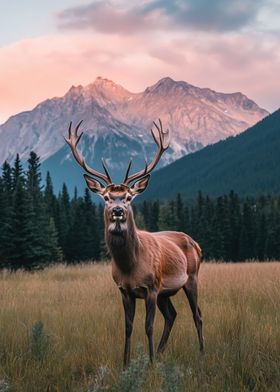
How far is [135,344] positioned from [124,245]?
4.35ft

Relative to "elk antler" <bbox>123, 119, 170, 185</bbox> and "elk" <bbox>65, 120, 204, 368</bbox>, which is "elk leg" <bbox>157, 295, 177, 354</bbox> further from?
"elk antler" <bbox>123, 119, 170, 185</bbox>

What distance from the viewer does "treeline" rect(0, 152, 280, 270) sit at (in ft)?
83.0

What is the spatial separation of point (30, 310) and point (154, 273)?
10.1 feet

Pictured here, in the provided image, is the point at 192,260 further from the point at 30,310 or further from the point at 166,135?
the point at 30,310

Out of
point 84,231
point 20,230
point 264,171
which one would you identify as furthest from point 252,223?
point 264,171

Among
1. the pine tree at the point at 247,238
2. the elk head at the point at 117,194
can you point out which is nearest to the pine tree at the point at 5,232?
the elk head at the point at 117,194

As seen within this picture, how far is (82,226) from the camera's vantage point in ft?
152

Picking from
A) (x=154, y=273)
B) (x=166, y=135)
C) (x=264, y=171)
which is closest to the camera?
(x=154, y=273)

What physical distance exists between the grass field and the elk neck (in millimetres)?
856

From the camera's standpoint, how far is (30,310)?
28.2ft

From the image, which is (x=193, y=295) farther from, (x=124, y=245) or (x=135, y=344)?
(x=124, y=245)

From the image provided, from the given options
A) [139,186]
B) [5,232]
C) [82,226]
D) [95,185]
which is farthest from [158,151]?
[82,226]

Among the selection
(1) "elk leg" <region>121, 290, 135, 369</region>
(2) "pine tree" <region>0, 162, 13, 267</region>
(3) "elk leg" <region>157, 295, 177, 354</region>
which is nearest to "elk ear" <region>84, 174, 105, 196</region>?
(1) "elk leg" <region>121, 290, 135, 369</region>

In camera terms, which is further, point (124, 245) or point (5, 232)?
point (5, 232)
